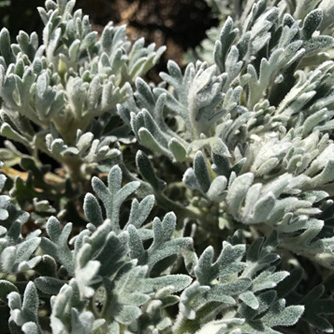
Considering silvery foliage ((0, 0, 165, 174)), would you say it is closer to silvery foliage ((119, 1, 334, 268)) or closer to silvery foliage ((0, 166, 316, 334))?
silvery foliage ((119, 1, 334, 268))

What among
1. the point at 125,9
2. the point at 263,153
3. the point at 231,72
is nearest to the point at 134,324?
the point at 263,153

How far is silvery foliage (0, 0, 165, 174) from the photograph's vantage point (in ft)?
5.43

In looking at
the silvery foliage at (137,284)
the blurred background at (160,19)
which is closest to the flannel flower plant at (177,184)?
the silvery foliage at (137,284)

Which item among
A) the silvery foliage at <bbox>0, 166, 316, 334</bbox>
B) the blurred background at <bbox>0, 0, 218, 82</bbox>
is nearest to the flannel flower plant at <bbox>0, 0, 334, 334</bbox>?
the silvery foliage at <bbox>0, 166, 316, 334</bbox>

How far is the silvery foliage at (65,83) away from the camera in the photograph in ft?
5.43

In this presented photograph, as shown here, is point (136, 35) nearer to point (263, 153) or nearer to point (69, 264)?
point (263, 153)

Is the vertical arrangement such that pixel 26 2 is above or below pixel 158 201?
above

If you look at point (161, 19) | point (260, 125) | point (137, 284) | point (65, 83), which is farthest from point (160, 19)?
point (137, 284)

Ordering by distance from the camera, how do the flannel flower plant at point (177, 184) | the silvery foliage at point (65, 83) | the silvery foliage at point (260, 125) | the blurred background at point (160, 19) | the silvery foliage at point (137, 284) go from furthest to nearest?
the blurred background at point (160, 19)
the silvery foliage at point (65, 83)
the silvery foliage at point (260, 125)
the flannel flower plant at point (177, 184)
the silvery foliage at point (137, 284)

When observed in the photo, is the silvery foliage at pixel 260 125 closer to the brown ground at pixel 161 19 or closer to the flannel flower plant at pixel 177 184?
the flannel flower plant at pixel 177 184

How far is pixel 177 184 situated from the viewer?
2.03 metres

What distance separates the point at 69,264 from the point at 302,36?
1.03 metres

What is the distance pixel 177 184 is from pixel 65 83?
1.83ft

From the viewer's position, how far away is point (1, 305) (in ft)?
4.98
